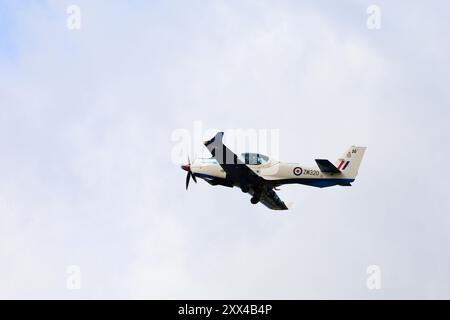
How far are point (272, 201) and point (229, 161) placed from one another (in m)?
7.52

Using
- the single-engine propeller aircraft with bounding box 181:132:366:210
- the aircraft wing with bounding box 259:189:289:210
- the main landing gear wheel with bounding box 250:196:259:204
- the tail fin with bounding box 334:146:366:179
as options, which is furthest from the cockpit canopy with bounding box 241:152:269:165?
the tail fin with bounding box 334:146:366:179

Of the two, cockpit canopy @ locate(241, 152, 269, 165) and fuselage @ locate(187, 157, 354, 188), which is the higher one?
cockpit canopy @ locate(241, 152, 269, 165)

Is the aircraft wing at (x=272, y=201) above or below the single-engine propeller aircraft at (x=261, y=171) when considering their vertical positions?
below

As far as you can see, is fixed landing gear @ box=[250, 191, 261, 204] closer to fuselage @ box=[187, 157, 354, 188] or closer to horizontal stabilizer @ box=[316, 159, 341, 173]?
fuselage @ box=[187, 157, 354, 188]

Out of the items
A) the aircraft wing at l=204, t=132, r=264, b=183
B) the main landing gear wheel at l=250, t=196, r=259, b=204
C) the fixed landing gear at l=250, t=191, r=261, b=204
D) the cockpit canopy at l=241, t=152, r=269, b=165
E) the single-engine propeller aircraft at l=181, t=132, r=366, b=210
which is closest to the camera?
the aircraft wing at l=204, t=132, r=264, b=183

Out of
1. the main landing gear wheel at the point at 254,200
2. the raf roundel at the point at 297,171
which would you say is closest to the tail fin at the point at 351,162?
the raf roundel at the point at 297,171

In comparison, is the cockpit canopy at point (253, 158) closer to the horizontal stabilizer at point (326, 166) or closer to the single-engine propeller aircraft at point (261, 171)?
the single-engine propeller aircraft at point (261, 171)

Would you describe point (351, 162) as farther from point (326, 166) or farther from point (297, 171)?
point (297, 171)

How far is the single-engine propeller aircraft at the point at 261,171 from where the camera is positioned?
52.8m

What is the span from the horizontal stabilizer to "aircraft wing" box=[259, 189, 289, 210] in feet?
16.1

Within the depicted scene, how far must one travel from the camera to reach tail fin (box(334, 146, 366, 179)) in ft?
174

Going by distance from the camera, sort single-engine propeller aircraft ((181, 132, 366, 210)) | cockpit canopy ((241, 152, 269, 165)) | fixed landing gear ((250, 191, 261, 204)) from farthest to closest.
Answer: fixed landing gear ((250, 191, 261, 204)) → cockpit canopy ((241, 152, 269, 165)) → single-engine propeller aircraft ((181, 132, 366, 210))
